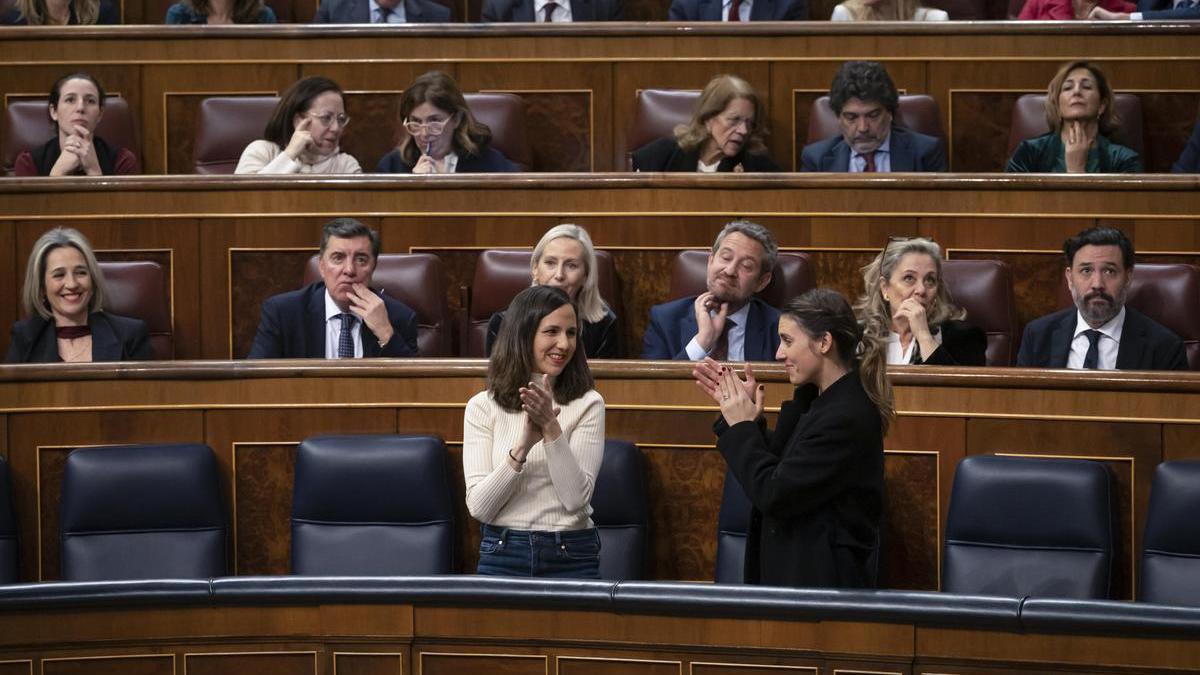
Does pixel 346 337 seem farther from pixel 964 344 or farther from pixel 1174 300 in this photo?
pixel 1174 300

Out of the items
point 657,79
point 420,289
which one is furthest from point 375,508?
point 657,79

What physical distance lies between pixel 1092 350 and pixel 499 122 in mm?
1203

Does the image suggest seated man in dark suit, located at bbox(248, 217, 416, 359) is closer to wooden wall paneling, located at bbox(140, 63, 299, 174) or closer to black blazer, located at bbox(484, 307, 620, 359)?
black blazer, located at bbox(484, 307, 620, 359)

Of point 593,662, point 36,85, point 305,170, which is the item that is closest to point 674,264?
point 305,170

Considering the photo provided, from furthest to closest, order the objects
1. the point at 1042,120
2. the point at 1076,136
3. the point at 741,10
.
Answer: the point at 741,10 → the point at 1042,120 → the point at 1076,136

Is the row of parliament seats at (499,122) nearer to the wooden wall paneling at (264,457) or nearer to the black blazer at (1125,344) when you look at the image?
the black blazer at (1125,344)

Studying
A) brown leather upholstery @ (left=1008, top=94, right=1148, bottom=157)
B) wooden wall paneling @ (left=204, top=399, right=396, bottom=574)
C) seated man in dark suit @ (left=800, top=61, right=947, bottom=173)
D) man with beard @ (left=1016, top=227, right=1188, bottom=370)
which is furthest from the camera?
brown leather upholstery @ (left=1008, top=94, right=1148, bottom=157)

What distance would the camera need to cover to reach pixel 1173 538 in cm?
206

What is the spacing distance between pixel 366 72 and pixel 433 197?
0.57 metres

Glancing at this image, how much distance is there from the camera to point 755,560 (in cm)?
196

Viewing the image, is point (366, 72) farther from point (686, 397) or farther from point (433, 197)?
point (686, 397)

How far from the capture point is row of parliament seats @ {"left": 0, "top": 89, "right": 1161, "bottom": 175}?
3172mm

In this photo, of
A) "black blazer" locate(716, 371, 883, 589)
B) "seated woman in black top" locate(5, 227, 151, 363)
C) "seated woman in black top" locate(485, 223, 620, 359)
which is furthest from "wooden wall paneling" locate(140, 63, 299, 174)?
"black blazer" locate(716, 371, 883, 589)

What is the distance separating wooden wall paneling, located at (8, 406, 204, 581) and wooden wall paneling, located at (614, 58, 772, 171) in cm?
127
